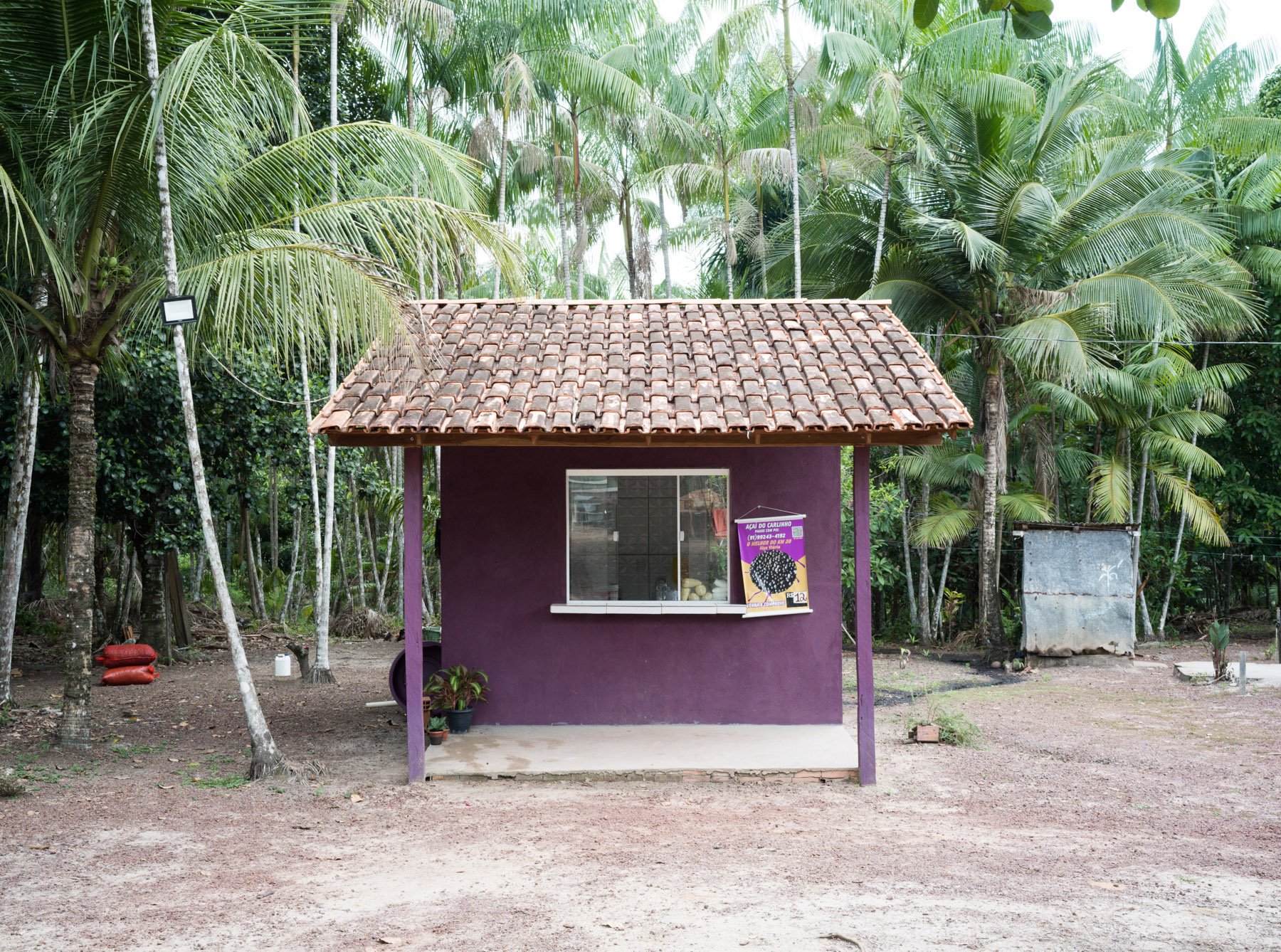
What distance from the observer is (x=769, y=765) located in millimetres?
7289

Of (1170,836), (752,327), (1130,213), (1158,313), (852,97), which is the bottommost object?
(1170,836)

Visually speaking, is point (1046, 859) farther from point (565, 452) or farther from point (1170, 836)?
point (565, 452)

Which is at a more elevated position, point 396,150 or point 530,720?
point 396,150

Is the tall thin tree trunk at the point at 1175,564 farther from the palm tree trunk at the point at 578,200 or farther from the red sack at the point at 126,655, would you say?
the red sack at the point at 126,655

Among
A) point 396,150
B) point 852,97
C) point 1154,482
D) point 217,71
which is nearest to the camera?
point 217,71

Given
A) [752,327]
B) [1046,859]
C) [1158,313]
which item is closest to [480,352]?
[752,327]

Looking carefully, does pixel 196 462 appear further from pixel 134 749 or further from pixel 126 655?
pixel 126 655

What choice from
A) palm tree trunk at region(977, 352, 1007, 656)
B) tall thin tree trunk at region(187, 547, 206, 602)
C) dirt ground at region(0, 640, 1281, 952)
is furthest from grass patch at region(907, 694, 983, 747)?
tall thin tree trunk at region(187, 547, 206, 602)

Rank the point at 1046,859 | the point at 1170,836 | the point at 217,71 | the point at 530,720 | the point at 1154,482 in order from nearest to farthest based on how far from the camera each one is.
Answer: the point at 1046,859 < the point at 1170,836 < the point at 217,71 < the point at 530,720 < the point at 1154,482

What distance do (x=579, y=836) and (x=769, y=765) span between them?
182 centimetres

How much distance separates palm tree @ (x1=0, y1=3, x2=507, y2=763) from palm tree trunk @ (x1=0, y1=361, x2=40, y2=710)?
5.00 ft

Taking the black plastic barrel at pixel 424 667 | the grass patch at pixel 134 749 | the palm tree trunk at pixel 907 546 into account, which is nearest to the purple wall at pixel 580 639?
the black plastic barrel at pixel 424 667

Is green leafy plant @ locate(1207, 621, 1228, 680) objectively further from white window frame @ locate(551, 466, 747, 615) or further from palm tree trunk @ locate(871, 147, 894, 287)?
white window frame @ locate(551, 466, 747, 615)

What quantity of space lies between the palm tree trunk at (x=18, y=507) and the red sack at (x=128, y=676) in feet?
5.81
